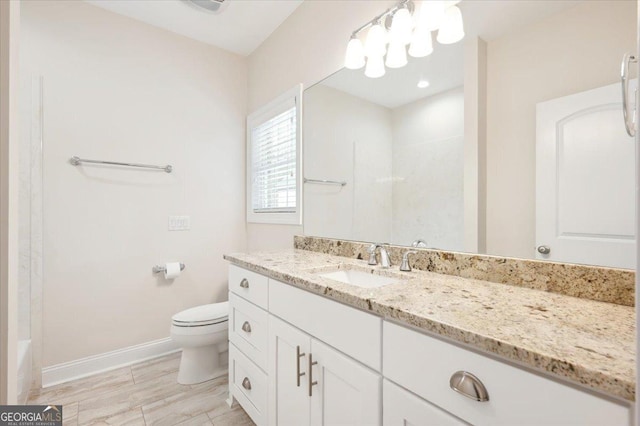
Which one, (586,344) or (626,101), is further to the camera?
(626,101)

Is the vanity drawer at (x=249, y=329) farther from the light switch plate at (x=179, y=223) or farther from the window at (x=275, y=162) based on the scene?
the light switch plate at (x=179, y=223)

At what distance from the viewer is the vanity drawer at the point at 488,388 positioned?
1.63 feet

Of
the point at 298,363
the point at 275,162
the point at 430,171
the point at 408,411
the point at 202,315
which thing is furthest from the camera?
the point at 275,162

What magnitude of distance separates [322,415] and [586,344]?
800 mm

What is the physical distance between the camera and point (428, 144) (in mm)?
1370

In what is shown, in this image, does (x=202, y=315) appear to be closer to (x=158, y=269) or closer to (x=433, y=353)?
(x=158, y=269)

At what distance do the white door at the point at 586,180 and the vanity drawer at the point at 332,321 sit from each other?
654 millimetres

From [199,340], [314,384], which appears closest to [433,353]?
[314,384]

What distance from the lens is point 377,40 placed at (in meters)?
1.55

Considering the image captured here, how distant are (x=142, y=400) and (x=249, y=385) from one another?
80 centimetres

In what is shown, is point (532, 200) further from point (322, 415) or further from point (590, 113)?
point (322, 415)

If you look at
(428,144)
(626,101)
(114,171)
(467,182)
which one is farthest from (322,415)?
(114,171)

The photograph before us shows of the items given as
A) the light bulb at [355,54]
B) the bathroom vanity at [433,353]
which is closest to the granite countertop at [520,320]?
the bathroom vanity at [433,353]

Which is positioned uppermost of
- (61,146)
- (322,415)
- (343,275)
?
(61,146)
